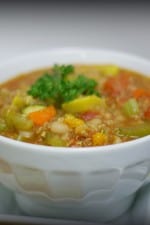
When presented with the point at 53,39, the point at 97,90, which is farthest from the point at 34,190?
the point at 53,39

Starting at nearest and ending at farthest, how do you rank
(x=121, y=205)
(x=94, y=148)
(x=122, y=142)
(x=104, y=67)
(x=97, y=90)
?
(x=94, y=148) → (x=122, y=142) → (x=121, y=205) → (x=97, y=90) → (x=104, y=67)

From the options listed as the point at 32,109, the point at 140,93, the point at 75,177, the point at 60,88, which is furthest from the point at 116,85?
the point at 75,177

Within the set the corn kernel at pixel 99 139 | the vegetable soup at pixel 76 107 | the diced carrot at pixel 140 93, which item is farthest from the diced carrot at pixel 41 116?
the diced carrot at pixel 140 93

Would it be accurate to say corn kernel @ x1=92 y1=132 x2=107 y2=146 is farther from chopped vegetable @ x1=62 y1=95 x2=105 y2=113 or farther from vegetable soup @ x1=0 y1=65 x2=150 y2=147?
chopped vegetable @ x1=62 y1=95 x2=105 y2=113

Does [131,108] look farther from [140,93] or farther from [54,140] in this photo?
[54,140]

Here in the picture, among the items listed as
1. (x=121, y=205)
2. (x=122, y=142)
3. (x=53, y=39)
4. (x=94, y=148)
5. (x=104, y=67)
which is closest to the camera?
(x=94, y=148)

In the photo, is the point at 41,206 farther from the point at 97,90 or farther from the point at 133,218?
the point at 97,90
